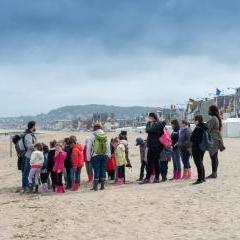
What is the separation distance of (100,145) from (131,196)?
6.98 feet

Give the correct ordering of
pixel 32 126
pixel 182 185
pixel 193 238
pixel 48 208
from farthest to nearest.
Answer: pixel 32 126, pixel 182 185, pixel 48 208, pixel 193 238

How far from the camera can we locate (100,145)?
13.2 meters

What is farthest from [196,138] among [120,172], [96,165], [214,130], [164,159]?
[120,172]

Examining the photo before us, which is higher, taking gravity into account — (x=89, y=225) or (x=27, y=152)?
(x=27, y=152)

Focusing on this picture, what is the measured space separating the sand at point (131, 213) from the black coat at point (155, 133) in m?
1.04

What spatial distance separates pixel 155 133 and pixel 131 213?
14.1 feet

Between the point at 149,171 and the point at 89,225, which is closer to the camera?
the point at 89,225

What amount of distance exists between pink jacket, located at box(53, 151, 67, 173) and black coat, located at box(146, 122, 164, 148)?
7.56 feet

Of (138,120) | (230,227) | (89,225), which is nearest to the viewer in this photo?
(230,227)

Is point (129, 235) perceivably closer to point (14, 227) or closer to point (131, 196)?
point (14, 227)

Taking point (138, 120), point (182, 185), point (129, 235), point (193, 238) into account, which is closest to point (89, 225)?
point (129, 235)

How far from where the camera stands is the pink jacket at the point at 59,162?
13794mm

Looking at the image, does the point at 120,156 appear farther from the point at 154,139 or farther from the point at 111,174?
the point at 154,139

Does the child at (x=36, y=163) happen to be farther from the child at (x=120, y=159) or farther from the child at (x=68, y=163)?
the child at (x=120, y=159)
